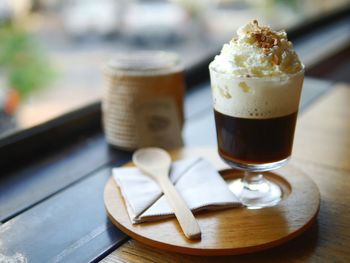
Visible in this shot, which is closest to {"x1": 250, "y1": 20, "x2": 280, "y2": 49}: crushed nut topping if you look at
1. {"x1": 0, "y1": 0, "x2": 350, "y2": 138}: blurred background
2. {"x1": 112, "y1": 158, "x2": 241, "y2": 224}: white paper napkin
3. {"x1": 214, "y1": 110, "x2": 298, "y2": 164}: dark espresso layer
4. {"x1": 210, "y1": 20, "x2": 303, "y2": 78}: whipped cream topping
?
{"x1": 210, "y1": 20, "x2": 303, "y2": 78}: whipped cream topping

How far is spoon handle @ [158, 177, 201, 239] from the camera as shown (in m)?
0.53

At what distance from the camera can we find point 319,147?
84cm

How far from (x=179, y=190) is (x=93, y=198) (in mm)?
140

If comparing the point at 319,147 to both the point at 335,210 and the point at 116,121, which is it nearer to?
the point at 335,210

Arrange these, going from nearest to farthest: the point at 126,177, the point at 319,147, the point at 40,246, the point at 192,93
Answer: the point at 40,246
the point at 126,177
the point at 319,147
the point at 192,93

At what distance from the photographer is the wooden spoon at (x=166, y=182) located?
54cm

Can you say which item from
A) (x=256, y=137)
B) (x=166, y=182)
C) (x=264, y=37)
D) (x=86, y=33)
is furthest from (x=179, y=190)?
(x=86, y=33)

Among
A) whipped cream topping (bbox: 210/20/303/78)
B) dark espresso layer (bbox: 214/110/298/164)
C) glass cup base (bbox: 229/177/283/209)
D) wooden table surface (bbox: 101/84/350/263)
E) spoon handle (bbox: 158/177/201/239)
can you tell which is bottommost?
wooden table surface (bbox: 101/84/350/263)

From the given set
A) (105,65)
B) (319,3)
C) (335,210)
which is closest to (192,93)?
(105,65)

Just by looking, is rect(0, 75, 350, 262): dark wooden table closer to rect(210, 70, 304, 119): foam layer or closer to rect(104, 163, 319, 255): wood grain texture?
rect(104, 163, 319, 255): wood grain texture

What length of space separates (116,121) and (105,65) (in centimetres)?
11

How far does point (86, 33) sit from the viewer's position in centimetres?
240

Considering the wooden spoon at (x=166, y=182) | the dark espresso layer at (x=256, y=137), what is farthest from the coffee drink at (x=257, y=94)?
the wooden spoon at (x=166, y=182)

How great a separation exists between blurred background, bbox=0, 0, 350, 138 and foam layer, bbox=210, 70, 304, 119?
114 cm
